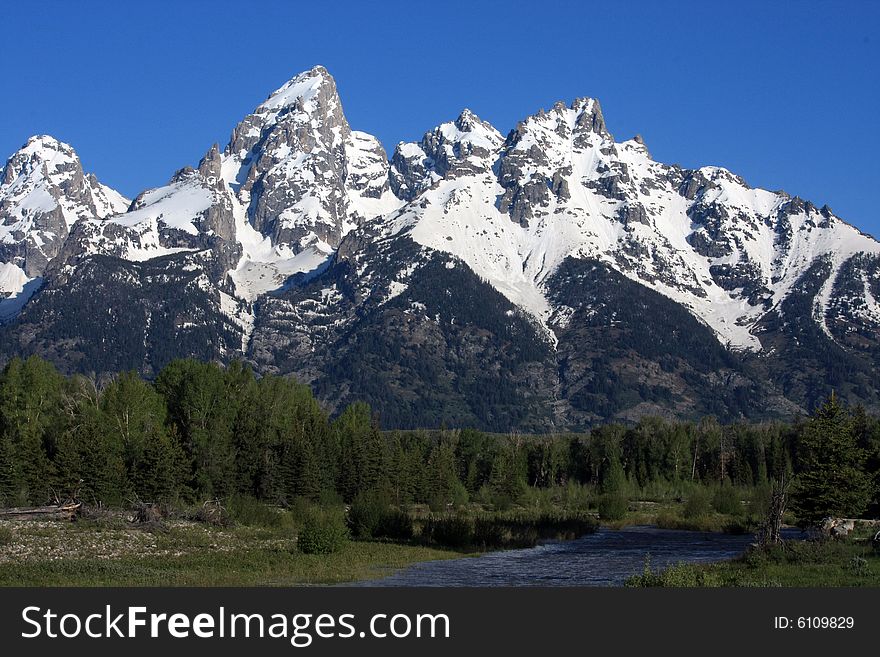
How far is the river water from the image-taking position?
62.3 m

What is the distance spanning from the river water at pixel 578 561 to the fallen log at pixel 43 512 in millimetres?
33968

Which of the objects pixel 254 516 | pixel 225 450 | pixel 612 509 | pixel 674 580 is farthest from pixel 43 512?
pixel 612 509

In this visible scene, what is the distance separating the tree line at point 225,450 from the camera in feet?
300

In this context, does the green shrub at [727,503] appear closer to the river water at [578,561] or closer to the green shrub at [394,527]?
the river water at [578,561]

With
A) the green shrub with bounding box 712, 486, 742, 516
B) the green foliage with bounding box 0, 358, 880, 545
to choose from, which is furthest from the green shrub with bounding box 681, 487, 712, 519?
the green shrub with bounding box 712, 486, 742, 516

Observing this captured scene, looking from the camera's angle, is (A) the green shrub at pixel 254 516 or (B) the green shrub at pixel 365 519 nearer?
(B) the green shrub at pixel 365 519

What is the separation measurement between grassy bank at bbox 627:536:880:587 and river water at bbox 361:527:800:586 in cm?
695

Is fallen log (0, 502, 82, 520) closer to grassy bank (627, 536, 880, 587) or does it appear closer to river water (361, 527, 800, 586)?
river water (361, 527, 800, 586)

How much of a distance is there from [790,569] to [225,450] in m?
76.8

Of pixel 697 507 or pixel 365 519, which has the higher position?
pixel 365 519

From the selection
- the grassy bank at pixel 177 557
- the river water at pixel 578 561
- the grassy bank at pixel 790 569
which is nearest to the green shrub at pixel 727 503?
the river water at pixel 578 561

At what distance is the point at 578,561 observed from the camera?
7725 cm

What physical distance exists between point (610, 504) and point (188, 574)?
Result: 8328 centimetres

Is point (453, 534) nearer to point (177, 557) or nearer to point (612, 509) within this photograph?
point (177, 557)
